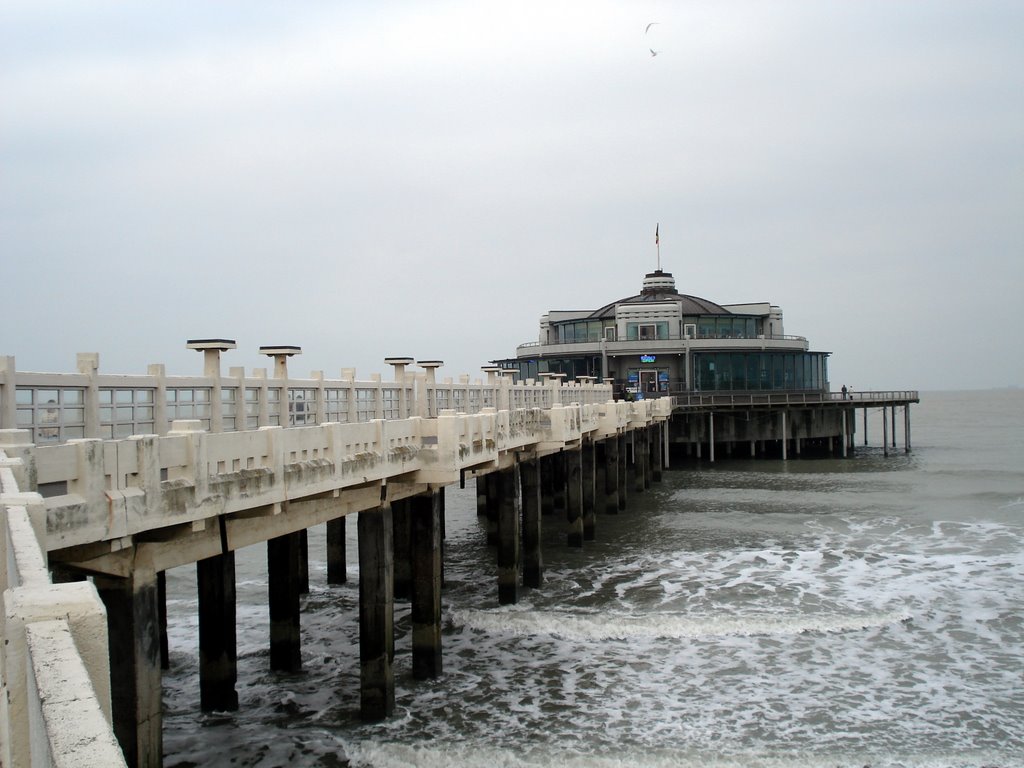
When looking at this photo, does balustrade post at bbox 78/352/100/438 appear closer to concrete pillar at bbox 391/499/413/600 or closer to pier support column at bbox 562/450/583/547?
concrete pillar at bbox 391/499/413/600

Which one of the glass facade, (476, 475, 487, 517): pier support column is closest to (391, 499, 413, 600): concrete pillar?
(476, 475, 487, 517): pier support column

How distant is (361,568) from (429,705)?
8.34 feet

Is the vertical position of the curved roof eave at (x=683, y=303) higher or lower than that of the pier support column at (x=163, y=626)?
higher

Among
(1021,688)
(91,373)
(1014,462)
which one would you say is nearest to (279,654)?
(91,373)

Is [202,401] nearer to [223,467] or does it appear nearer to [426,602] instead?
[223,467]

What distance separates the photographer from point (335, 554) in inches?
944

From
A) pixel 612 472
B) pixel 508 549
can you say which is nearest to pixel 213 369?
pixel 508 549

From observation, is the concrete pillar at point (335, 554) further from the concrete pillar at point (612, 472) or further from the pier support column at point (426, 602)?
the concrete pillar at point (612, 472)

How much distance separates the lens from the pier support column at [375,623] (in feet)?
45.8

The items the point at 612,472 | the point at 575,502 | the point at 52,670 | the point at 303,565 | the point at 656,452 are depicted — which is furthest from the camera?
the point at 656,452

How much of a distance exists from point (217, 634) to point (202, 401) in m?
3.92

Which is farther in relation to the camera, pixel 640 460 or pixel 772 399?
pixel 772 399

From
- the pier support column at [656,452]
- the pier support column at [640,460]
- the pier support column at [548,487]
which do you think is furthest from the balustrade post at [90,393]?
the pier support column at [656,452]

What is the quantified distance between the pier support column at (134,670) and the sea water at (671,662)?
4270 millimetres
